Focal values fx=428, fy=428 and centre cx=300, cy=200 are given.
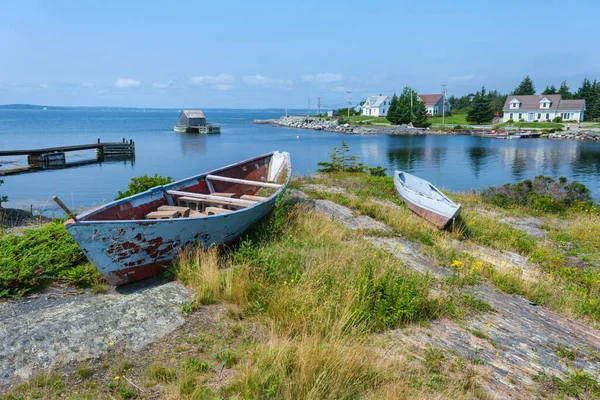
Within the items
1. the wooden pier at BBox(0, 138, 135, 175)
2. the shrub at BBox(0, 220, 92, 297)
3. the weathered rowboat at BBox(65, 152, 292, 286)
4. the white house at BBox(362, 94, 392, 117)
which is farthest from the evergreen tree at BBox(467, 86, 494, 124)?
the shrub at BBox(0, 220, 92, 297)

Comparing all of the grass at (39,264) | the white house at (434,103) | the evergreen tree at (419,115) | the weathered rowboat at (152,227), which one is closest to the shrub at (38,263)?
the grass at (39,264)

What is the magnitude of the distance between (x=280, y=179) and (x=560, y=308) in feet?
25.4

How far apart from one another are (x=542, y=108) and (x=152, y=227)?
114m

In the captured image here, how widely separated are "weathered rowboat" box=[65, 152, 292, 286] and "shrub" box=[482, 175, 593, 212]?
47.6ft

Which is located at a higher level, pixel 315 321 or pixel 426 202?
pixel 315 321

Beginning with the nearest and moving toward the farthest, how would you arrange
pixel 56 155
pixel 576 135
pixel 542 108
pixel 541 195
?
pixel 541 195 → pixel 56 155 → pixel 576 135 → pixel 542 108

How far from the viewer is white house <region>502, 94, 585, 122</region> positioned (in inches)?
3895

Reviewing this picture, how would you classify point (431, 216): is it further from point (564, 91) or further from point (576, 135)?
point (564, 91)

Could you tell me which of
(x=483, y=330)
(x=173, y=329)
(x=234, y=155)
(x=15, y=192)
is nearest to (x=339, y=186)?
(x=483, y=330)

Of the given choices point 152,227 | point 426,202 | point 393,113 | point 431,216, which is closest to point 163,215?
point 152,227

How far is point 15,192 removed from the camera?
30.0 meters

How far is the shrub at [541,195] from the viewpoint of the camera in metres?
19.8

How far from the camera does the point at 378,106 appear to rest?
441 feet

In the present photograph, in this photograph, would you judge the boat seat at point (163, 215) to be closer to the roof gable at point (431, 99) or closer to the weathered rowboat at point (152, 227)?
the weathered rowboat at point (152, 227)
